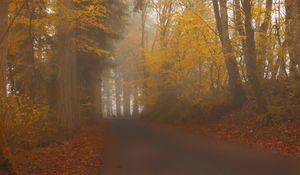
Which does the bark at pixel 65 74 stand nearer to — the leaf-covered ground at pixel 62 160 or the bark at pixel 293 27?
the leaf-covered ground at pixel 62 160

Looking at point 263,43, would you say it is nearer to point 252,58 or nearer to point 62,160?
point 252,58

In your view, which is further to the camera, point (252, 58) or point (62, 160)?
point (252, 58)

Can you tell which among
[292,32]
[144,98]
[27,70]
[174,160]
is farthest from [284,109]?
[144,98]

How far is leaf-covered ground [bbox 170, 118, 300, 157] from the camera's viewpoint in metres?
10.8

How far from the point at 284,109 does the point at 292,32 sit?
302cm

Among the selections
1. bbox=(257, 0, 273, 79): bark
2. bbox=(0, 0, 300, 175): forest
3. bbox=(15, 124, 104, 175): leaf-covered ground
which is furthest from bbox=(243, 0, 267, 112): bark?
bbox=(15, 124, 104, 175): leaf-covered ground

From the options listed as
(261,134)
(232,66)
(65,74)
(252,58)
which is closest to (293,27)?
(252,58)

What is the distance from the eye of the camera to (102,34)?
79.4 feet

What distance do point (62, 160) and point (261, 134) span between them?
6.95m

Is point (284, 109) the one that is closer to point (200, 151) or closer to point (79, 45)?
point (200, 151)

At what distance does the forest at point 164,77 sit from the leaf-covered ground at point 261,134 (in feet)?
0.15

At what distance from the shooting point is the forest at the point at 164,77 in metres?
10.2

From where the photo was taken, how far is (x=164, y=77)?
27.3 meters

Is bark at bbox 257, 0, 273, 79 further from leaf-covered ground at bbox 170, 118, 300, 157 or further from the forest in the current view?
leaf-covered ground at bbox 170, 118, 300, 157
